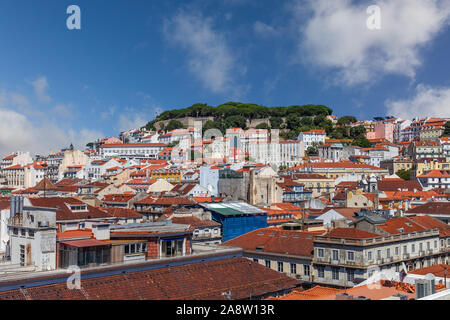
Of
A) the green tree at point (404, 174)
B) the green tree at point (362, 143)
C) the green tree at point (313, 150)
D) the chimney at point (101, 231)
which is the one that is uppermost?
the green tree at point (362, 143)

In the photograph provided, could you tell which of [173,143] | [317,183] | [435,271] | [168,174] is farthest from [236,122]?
[435,271]

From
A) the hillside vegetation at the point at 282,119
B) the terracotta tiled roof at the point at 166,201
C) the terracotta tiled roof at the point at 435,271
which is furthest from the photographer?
the hillside vegetation at the point at 282,119

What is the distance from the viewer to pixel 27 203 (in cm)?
2669

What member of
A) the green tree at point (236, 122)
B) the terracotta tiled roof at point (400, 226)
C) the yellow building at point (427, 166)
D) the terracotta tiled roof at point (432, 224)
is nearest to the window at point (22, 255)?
the terracotta tiled roof at point (400, 226)

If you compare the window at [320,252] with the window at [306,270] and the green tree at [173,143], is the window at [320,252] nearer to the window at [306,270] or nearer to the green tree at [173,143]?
the window at [306,270]

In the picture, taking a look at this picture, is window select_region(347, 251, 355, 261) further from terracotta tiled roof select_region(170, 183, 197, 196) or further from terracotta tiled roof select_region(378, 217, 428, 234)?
terracotta tiled roof select_region(170, 183, 197, 196)

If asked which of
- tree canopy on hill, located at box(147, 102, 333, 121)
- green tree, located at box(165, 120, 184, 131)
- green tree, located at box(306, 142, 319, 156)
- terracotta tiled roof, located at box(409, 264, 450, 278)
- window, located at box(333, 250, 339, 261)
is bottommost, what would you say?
terracotta tiled roof, located at box(409, 264, 450, 278)

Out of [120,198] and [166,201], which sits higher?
[120,198]

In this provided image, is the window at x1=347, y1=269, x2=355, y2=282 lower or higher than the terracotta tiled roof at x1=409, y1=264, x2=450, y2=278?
lower

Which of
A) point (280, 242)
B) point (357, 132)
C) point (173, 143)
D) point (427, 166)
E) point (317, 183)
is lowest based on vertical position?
point (280, 242)

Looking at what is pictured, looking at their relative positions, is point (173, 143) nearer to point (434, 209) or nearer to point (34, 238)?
point (434, 209)

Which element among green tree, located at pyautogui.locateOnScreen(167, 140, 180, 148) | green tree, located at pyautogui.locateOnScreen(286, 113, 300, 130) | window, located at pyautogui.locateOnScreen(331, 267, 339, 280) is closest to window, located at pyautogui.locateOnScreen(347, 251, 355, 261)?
window, located at pyautogui.locateOnScreen(331, 267, 339, 280)

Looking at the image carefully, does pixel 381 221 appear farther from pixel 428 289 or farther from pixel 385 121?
pixel 385 121
